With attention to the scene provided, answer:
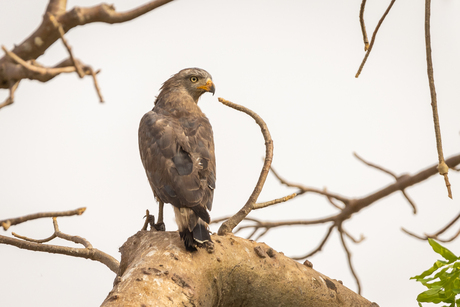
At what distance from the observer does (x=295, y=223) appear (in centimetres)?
482

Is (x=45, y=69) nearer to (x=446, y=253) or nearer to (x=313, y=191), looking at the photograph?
(x=446, y=253)

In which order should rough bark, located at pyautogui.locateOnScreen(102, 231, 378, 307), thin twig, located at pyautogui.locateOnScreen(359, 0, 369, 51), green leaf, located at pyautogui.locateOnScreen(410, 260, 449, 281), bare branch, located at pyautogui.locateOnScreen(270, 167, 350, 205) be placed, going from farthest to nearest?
bare branch, located at pyautogui.locateOnScreen(270, 167, 350, 205)
thin twig, located at pyautogui.locateOnScreen(359, 0, 369, 51)
rough bark, located at pyautogui.locateOnScreen(102, 231, 378, 307)
green leaf, located at pyautogui.locateOnScreen(410, 260, 449, 281)

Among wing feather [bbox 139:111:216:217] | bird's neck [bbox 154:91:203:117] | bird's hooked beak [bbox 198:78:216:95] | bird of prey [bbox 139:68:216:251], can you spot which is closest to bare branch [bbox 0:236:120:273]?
bird of prey [bbox 139:68:216:251]

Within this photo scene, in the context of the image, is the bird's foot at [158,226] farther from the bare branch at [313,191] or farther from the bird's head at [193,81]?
the bird's head at [193,81]

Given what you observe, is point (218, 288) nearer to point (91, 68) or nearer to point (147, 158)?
point (147, 158)

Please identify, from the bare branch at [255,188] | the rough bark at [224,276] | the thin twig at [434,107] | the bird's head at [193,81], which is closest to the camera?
the thin twig at [434,107]

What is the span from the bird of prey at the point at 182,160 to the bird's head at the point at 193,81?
17cm

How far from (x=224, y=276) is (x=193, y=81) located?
247cm

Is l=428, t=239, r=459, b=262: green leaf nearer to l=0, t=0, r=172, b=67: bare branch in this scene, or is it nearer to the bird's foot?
l=0, t=0, r=172, b=67: bare branch

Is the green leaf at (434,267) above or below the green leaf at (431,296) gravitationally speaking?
above

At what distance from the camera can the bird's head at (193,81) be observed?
499cm

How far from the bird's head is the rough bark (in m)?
2.10

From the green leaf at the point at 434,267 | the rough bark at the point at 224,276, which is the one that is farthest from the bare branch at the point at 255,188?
the green leaf at the point at 434,267

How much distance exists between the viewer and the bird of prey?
10.5ft
